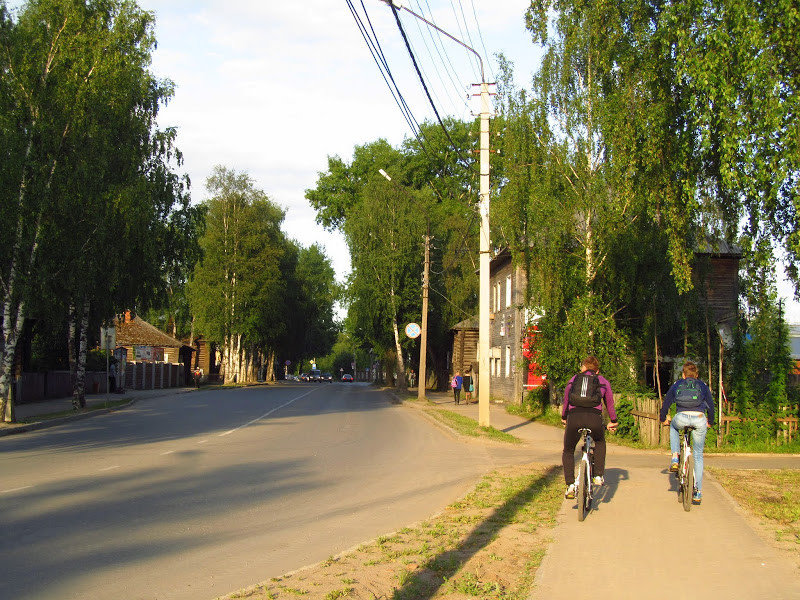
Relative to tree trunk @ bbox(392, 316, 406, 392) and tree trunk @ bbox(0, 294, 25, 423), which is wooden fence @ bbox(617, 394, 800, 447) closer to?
tree trunk @ bbox(0, 294, 25, 423)

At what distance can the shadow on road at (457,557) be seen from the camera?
569cm

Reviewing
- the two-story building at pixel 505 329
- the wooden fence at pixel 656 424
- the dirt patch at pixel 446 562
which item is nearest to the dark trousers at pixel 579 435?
the dirt patch at pixel 446 562

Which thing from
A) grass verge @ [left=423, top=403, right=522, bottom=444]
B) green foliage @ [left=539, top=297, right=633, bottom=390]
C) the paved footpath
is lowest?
grass verge @ [left=423, top=403, right=522, bottom=444]

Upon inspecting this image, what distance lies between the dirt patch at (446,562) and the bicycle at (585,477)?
363mm

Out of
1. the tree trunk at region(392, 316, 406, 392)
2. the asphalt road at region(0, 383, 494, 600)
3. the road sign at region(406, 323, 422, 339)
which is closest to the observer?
the asphalt road at region(0, 383, 494, 600)

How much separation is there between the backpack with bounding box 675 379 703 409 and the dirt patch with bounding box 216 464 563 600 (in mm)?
1957

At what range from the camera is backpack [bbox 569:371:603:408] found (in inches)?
357

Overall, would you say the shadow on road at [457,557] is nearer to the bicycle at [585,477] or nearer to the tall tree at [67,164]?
the bicycle at [585,477]

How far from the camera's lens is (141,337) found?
59.8 m

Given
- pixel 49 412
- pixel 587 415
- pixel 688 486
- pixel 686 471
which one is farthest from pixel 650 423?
pixel 49 412

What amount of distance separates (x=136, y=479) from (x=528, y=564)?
678cm

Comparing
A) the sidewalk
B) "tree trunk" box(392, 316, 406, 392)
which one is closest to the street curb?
the sidewalk

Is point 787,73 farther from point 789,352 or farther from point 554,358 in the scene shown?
point 554,358

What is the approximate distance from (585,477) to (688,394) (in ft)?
6.69
